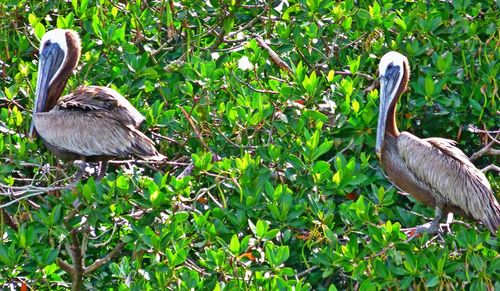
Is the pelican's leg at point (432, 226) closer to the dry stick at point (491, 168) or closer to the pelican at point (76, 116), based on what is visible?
the dry stick at point (491, 168)

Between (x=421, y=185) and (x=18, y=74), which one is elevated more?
(x=18, y=74)

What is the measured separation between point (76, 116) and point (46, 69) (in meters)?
0.41

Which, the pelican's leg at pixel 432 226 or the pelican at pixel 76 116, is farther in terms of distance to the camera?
the pelican at pixel 76 116

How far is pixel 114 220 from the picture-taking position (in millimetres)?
8859

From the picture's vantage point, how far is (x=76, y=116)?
9.99m

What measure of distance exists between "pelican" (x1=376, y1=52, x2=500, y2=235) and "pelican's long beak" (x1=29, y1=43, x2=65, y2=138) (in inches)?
90.1

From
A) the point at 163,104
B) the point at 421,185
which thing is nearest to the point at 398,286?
the point at 421,185

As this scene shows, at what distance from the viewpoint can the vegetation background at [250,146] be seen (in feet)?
27.7

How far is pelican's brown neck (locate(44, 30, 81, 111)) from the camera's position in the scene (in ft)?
33.0

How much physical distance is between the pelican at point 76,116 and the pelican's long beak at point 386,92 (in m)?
1.51

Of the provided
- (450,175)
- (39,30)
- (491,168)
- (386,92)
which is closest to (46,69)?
(39,30)

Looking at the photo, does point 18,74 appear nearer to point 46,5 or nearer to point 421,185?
point 46,5

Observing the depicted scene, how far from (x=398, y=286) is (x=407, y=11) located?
10.1 feet

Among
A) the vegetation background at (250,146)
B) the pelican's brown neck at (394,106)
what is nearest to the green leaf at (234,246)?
the vegetation background at (250,146)
